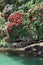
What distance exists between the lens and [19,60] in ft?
36.8

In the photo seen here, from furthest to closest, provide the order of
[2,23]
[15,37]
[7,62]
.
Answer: [2,23] < [15,37] < [7,62]

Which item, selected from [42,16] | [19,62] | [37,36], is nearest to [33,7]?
[42,16]

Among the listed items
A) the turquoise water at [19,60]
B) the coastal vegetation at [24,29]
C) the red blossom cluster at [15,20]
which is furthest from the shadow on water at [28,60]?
the red blossom cluster at [15,20]

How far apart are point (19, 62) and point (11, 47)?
179 cm

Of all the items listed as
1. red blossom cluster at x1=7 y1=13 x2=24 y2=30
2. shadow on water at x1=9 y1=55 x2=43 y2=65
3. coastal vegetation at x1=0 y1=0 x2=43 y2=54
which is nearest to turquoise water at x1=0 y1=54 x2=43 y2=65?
shadow on water at x1=9 y1=55 x2=43 y2=65

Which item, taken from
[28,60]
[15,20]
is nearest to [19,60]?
[28,60]

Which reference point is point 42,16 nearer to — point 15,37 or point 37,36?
point 37,36

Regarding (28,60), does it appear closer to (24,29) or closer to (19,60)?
(19,60)

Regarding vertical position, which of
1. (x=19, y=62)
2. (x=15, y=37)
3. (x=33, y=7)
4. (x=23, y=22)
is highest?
(x=33, y=7)

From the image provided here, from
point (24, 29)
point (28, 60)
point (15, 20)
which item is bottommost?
point (28, 60)

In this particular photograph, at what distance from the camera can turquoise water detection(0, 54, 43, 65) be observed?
10.8 m

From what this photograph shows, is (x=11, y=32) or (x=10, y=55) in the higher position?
(x=11, y=32)

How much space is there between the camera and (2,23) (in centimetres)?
1420

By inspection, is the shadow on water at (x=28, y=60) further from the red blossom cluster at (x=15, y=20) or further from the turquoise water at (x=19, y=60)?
the red blossom cluster at (x=15, y=20)
